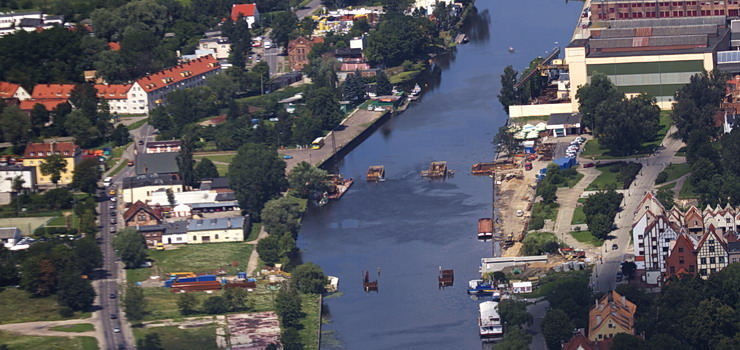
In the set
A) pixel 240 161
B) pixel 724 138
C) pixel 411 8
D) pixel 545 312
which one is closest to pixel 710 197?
pixel 724 138

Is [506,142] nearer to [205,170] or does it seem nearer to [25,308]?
[205,170]

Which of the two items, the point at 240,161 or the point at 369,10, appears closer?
the point at 240,161

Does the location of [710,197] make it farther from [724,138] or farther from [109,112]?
[109,112]

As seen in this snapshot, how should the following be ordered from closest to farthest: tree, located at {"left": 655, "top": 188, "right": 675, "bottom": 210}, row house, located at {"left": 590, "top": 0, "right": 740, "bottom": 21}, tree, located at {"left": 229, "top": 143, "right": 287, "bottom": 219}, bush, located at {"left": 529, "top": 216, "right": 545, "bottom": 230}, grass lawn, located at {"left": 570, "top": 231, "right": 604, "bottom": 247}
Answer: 1. grass lawn, located at {"left": 570, "top": 231, "right": 604, "bottom": 247}
2. tree, located at {"left": 655, "top": 188, "right": 675, "bottom": 210}
3. bush, located at {"left": 529, "top": 216, "right": 545, "bottom": 230}
4. tree, located at {"left": 229, "top": 143, "right": 287, "bottom": 219}
5. row house, located at {"left": 590, "top": 0, "right": 740, "bottom": 21}

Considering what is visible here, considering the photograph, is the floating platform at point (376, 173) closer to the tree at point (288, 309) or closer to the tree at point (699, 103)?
the tree at point (699, 103)

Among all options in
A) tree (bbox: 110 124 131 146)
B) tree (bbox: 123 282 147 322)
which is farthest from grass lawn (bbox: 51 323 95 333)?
tree (bbox: 110 124 131 146)

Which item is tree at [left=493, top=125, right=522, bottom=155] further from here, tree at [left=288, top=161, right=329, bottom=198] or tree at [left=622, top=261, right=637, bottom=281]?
tree at [left=622, top=261, right=637, bottom=281]

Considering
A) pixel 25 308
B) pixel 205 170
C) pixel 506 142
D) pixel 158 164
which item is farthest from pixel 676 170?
pixel 25 308
